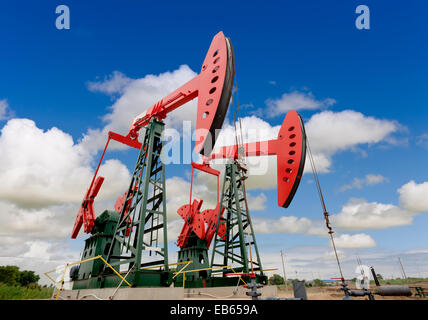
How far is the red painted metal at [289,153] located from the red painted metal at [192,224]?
8.80 m

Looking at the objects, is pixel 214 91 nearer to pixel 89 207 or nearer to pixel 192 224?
pixel 89 207

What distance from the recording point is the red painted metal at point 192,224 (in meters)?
17.6

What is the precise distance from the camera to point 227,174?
48.9 feet

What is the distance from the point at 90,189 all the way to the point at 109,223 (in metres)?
2.31

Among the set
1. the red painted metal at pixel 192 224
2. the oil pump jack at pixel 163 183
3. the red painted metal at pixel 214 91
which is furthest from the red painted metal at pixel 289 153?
the red painted metal at pixel 192 224

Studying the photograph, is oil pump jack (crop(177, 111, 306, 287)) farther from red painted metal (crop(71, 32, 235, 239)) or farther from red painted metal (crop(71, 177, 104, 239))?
red painted metal (crop(71, 177, 104, 239))

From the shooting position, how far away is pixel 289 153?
10.2 m

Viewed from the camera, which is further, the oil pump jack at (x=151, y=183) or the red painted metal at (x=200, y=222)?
the red painted metal at (x=200, y=222)

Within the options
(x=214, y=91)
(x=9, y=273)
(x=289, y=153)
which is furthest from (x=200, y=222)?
(x=9, y=273)

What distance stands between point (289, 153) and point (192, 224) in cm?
1099

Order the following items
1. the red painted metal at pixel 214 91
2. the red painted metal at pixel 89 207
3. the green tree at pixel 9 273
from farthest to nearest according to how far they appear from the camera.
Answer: the green tree at pixel 9 273
the red painted metal at pixel 89 207
the red painted metal at pixel 214 91

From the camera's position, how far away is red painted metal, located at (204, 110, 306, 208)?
31.9ft

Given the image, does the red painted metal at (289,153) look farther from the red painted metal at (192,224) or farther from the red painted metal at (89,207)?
the red painted metal at (192,224)

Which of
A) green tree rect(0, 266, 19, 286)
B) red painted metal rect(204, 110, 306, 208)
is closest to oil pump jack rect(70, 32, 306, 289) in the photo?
red painted metal rect(204, 110, 306, 208)
